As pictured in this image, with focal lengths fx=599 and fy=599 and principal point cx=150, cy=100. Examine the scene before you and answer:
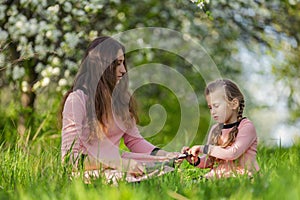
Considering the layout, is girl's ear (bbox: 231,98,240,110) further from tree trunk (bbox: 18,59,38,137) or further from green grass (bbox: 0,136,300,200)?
tree trunk (bbox: 18,59,38,137)

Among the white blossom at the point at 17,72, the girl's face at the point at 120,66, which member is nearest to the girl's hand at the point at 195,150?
the girl's face at the point at 120,66

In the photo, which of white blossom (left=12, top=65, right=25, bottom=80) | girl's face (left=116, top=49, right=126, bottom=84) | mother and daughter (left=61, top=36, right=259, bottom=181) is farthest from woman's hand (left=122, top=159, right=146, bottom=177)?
white blossom (left=12, top=65, right=25, bottom=80)

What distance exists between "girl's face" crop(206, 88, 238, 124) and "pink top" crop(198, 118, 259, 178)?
0.23ft

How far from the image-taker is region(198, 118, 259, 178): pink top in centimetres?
315

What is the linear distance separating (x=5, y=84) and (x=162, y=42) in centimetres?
209

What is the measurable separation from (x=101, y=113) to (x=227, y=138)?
70cm

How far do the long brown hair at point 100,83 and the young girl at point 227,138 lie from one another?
1.56 ft

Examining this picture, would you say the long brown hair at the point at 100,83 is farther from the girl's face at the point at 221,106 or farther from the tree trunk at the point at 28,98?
the tree trunk at the point at 28,98

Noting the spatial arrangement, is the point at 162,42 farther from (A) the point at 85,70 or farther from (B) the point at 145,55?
(A) the point at 85,70

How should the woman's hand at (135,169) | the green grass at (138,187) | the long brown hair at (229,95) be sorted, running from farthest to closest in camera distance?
1. the long brown hair at (229,95)
2. the woman's hand at (135,169)
3. the green grass at (138,187)

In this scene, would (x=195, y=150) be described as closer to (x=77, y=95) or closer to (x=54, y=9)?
(x=77, y=95)

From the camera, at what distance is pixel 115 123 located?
11.1 feet

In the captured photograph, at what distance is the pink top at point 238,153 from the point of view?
10.3ft

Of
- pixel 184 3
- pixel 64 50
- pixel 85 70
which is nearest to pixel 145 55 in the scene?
pixel 184 3
